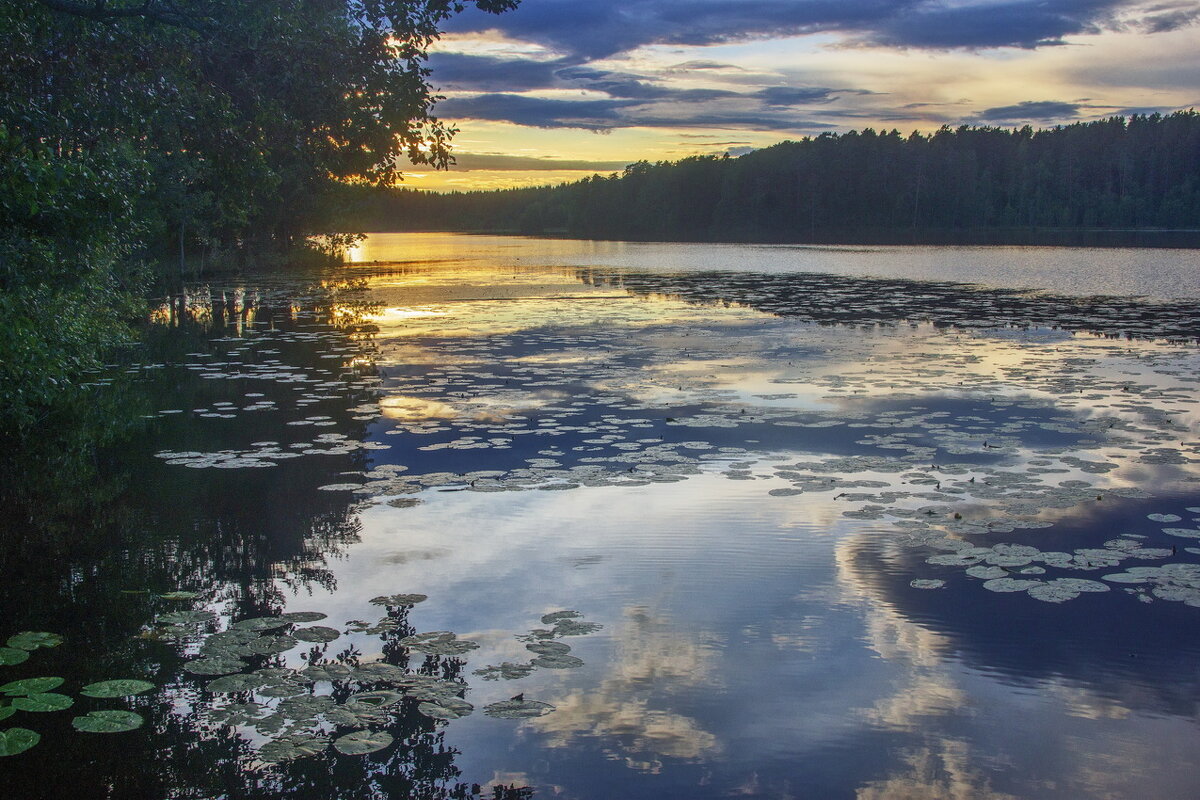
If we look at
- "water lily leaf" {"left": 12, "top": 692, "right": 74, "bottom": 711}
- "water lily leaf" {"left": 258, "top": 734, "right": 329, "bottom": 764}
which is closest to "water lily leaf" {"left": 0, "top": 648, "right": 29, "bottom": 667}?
"water lily leaf" {"left": 12, "top": 692, "right": 74, "bottom": 711}

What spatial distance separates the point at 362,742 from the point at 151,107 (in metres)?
8.67

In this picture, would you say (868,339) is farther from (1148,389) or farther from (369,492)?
(369,492)

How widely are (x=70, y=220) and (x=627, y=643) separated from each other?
23.4ft

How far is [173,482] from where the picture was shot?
869cm

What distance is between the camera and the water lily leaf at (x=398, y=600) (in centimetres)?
592

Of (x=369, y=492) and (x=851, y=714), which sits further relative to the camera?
(x=369, y=492)

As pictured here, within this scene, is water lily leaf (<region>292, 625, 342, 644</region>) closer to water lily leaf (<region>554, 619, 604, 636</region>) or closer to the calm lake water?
the calm lake water

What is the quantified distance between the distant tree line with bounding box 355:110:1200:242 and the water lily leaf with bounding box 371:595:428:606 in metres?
96.6

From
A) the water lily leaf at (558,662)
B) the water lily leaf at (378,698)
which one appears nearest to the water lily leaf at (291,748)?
the water lily leaf at (378,698)

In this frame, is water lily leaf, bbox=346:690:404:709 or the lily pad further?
the lily pad

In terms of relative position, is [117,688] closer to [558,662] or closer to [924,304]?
[558,662]

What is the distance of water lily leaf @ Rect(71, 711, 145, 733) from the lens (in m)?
4.30

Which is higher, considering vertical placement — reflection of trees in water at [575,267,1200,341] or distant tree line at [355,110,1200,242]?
distant tree line at [355,110,1200,242]

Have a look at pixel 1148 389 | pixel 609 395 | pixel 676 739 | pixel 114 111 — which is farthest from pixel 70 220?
pixel 1148 389
